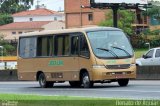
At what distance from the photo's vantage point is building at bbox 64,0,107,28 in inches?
4360

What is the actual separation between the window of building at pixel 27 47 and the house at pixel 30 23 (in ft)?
280

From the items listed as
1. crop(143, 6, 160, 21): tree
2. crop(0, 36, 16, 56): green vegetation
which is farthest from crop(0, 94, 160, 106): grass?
crop(143, 6, 160, 21): tree

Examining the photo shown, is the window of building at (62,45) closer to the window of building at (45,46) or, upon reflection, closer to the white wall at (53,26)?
the window of building at (45,46)

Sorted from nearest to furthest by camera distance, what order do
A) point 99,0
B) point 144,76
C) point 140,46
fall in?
point 144,76 → point 99,0 → point 140,46

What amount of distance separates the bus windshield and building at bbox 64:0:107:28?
8222 cm

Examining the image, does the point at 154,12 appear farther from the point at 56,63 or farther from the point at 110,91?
the point at 110,91

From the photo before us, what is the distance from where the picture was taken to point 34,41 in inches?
1222

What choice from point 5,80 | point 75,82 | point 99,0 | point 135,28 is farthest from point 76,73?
point 135,28

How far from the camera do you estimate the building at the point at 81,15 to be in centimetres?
11075

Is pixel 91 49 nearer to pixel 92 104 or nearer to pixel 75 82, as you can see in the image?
pixel 75 82

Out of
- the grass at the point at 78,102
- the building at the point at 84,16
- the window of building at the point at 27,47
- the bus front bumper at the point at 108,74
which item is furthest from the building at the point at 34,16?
the grass at the point at 78,102

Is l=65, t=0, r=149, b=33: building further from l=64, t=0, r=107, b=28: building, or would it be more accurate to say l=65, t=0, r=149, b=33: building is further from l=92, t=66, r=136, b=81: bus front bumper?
l=92, t=66, r=136, b=81: bus front bumper

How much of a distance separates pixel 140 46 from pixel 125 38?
6684 cm

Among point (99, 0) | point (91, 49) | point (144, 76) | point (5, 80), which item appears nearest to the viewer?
point (91, 49)
